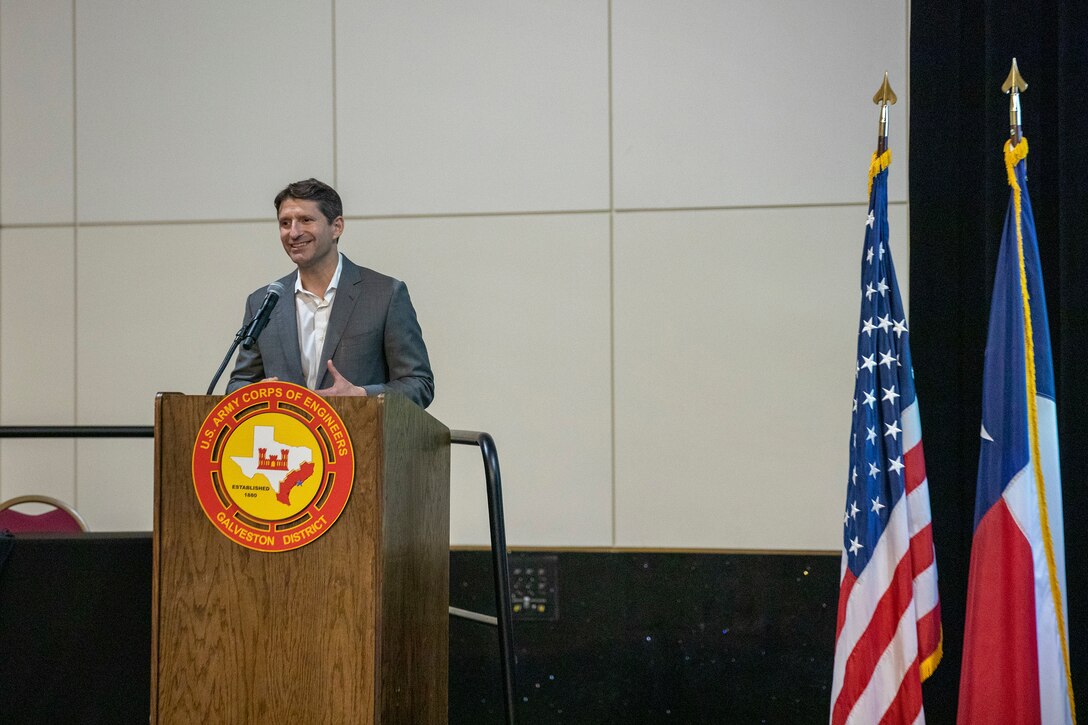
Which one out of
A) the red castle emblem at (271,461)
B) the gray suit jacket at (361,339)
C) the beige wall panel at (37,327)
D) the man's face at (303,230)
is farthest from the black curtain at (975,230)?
the beige wall panel at (37,327)

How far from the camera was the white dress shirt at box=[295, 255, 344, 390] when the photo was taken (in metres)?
2.38

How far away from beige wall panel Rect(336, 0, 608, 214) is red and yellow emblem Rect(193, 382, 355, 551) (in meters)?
2.22

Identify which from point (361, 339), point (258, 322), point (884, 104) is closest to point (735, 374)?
point (884, 104)

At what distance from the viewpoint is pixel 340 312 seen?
2.38m

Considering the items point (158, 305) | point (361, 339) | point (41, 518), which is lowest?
point (41, 518)

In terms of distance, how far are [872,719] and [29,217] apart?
361 centimetres

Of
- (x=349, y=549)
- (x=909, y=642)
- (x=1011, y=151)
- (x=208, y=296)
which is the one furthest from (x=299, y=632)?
(x=208, y=296)

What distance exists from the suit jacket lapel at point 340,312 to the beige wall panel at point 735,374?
4.53ft

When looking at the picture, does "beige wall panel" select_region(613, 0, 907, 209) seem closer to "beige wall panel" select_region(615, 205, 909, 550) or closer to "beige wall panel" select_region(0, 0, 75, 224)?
"beige wall panel" select_region(615, 205, 909, 550)

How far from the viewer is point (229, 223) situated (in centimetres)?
375

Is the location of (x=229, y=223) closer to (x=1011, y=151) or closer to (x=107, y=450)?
(x=107, y=450)

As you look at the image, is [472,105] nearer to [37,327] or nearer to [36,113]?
[36,113]

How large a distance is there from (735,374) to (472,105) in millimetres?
1457

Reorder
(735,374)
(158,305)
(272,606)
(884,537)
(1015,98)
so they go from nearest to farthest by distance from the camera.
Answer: (272,606) < (1015,98) < (884,537) < (735,374) < (158,305)
